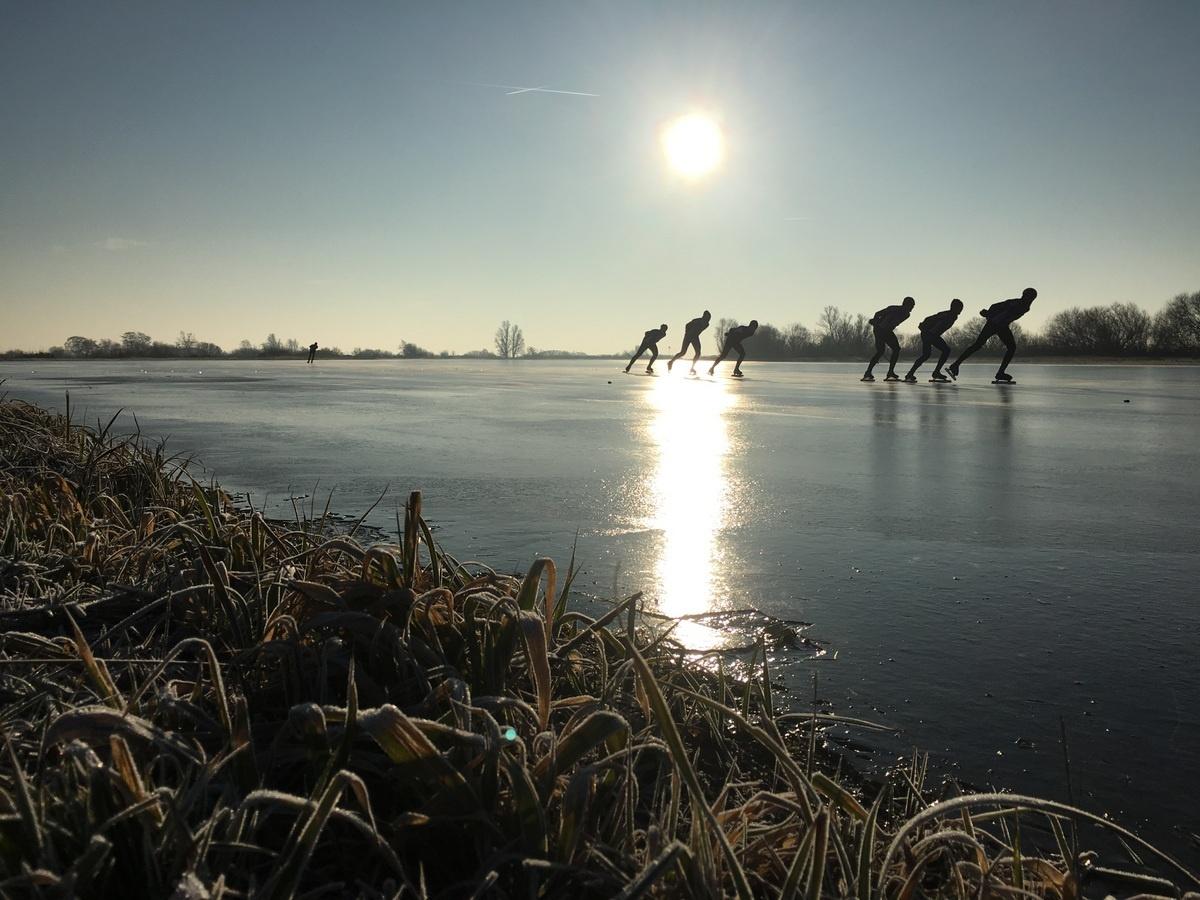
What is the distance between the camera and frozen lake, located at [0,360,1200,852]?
1.95m

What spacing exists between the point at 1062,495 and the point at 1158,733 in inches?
145

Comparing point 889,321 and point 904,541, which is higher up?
point 889,321

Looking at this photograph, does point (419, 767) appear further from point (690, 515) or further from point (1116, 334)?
point (1116, 334)

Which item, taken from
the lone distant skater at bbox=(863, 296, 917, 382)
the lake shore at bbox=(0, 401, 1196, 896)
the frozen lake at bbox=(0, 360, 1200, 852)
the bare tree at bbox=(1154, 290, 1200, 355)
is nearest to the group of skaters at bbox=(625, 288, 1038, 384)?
the lone distant skater at bbox=(863, 296, 917, 382)

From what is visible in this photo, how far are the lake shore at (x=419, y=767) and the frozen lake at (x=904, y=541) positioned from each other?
1.05 ft

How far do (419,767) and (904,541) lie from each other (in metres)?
3.27

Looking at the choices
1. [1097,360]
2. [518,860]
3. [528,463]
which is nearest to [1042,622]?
[518,860]

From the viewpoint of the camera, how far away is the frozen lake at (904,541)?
1952mm

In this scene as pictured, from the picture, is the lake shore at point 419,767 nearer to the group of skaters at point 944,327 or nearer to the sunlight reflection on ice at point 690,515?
the sunlight reflection on ice at point 690,515

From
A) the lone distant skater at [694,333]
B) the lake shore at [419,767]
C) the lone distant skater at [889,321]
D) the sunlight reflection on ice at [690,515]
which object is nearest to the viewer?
the lake shore at [419,767]

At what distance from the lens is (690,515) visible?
4559mm

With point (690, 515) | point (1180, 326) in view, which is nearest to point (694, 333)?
point (690, 515)

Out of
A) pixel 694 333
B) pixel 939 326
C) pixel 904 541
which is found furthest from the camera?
pixel 694 333

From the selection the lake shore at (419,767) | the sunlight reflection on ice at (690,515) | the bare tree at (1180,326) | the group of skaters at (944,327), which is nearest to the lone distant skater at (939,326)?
the group of skaters at (944,327)
